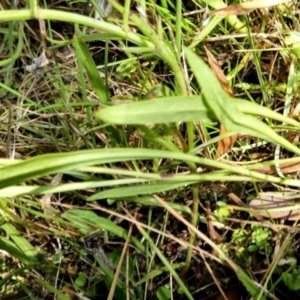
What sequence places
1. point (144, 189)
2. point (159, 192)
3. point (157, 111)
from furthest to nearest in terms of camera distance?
point (159, 192), point (144, 189), point (157, 111)

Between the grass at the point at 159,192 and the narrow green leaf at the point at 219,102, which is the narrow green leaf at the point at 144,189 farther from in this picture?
the narrow green leaf at the point at 219,102

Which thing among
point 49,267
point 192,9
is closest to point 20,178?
point 49,267

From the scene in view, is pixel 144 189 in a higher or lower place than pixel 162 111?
lower

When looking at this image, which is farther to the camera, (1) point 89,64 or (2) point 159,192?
(2) point 159,192

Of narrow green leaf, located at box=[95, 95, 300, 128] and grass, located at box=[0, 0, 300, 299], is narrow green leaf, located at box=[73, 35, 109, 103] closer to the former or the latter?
grass, located at box=[0, 0, 300, 299]

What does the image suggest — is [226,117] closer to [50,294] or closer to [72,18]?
[72,18]

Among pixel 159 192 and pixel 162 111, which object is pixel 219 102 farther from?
pixel 159 192

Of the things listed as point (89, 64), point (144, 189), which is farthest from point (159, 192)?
point (89, 64)

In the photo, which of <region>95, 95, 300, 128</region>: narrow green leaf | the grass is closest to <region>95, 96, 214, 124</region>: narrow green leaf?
<region>95, 95, 300, 128</region>: narrow green leaf

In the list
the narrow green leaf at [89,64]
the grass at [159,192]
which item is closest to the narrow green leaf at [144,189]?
the grass at [159,192]
